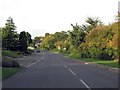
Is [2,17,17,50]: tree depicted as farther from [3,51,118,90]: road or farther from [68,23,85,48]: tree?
[3,51,118,90]: road

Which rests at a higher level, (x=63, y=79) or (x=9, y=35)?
(x=9, y=35)

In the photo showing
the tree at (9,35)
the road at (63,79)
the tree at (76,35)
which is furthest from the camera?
the tree at (76,35)

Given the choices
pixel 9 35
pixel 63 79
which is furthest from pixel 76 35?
pixel 63 79

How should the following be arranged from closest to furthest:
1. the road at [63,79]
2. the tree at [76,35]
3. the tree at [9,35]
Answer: the road at [63,79] < the tree at [9,35] < the tree at [76,35]

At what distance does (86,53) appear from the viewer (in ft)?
279

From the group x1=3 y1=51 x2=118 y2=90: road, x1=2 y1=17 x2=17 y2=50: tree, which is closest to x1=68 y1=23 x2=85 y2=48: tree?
x1=2 y1=17 x2=17 y2=50: tree

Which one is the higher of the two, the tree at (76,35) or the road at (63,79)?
the tree at (76,35)

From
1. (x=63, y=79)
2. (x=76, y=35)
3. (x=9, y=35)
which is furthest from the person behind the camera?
(x=76, y=35)

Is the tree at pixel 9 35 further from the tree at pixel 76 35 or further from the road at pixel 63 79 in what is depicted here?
the road at pixel 63 79

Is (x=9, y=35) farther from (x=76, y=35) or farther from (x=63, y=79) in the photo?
(x=63, y=79)

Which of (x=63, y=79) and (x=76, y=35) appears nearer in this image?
(x=63, y=79)

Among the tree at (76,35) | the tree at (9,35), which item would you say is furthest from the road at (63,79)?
the tree at (76,35)

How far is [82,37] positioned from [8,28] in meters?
21.0

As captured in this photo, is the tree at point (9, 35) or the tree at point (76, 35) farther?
the tree at point (76, 35)
